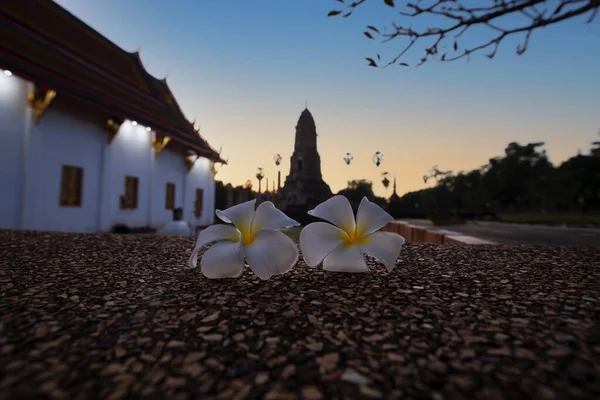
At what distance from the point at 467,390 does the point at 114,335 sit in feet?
2.90

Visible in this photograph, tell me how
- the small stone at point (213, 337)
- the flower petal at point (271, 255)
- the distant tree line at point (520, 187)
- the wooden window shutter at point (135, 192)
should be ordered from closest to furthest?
the small stone at point (213, 337) < the flower petal at point (271, 255) < the wooden window shutter at point (135, 192) < the distant tree line at point (520, 187)

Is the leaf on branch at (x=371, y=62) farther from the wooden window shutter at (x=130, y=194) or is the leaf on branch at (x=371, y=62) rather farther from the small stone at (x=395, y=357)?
the wooden window shutter at (x=130, y=194)

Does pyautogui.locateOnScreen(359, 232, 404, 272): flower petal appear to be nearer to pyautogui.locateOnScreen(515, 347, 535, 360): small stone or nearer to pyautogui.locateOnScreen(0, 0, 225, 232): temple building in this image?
pyautogui.locateOnScreen(515, 347, 535, 360): small stone

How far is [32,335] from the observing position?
35.2 inches

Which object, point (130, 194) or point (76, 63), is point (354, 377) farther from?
point (130, 194)

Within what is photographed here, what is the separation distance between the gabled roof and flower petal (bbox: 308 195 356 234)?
7872 mm

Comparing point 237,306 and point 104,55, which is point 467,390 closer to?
point 237,306

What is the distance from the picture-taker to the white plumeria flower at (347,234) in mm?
1438

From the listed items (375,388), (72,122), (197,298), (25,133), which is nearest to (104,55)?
(72,122)

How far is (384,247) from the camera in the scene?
141cm

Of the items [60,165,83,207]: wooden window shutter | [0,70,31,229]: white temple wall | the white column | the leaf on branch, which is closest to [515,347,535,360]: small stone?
the leaf on branch

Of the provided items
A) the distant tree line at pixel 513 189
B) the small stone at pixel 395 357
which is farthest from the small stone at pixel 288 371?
the distant tree line at pixel 513 189

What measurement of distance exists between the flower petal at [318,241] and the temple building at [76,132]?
25.9 feet

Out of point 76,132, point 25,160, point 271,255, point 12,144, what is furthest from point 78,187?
point 271,255
